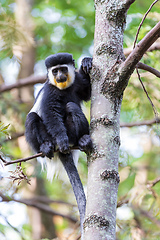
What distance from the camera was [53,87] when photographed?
270cm

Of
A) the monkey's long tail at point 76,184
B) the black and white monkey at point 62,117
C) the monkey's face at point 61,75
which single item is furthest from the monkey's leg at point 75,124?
the monkey's face at point 61,75

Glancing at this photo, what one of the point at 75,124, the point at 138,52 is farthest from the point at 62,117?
the point at 138,52

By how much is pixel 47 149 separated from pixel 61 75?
73 centimetres

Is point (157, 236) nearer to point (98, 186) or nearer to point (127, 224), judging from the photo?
point (127, 224)

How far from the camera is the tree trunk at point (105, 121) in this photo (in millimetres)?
1441

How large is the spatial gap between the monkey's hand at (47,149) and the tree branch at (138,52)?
843 mm

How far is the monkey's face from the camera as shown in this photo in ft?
8.76

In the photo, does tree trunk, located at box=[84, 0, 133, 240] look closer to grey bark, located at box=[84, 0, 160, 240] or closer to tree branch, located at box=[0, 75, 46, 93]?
grey bark, located at box=[84, 0, 160, 240]

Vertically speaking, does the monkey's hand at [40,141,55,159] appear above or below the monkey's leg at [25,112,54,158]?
below

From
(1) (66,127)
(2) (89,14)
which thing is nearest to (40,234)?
(1) (66,127)

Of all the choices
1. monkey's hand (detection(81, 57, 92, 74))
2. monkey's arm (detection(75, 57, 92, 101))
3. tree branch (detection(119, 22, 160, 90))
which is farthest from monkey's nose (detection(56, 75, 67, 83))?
tree branch (detection(119, 22, 160, 90))

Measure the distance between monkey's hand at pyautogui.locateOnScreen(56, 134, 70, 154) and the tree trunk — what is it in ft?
1.71

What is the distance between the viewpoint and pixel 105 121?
1667mm

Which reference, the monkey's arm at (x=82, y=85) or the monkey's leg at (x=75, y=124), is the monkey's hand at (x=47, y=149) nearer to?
the monkey's leg at (x=75, y=124)
